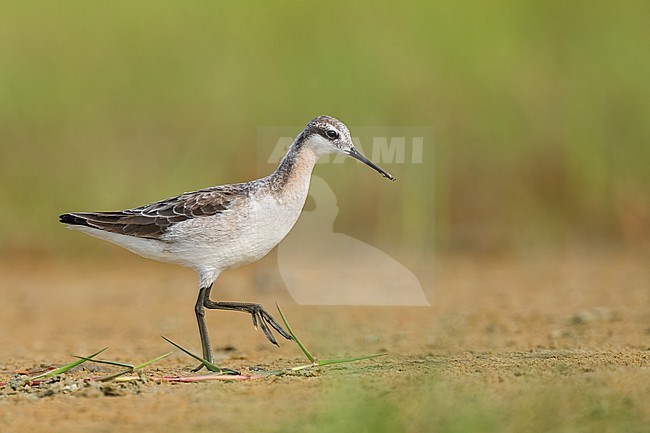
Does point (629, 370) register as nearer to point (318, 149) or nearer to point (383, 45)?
point (318, 149)

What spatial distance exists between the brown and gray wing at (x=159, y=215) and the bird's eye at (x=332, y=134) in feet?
1.96

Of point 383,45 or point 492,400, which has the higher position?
point 383,45

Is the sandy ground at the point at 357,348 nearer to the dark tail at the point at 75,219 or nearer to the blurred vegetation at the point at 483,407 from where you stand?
the blurred vegetation at the point at 483,407

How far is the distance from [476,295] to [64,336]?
3.40m

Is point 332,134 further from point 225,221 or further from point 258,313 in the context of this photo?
point 258,313

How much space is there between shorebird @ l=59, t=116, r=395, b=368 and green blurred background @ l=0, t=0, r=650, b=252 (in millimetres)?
4711

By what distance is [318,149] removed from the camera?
6.47 metres

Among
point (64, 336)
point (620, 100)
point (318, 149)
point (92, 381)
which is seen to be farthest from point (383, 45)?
point (92, 381)

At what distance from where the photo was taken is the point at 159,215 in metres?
6.41

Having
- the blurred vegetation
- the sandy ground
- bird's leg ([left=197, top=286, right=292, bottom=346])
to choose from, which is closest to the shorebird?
bird's leg ([left=197, top=286, right=292, bottom=346])

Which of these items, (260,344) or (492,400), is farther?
(260,344)

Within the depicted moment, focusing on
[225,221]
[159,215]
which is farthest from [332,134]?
[159,215]

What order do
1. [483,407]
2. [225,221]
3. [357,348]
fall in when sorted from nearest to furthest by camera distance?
[483,407], [225,221], [357,348]

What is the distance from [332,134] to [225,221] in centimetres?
75
